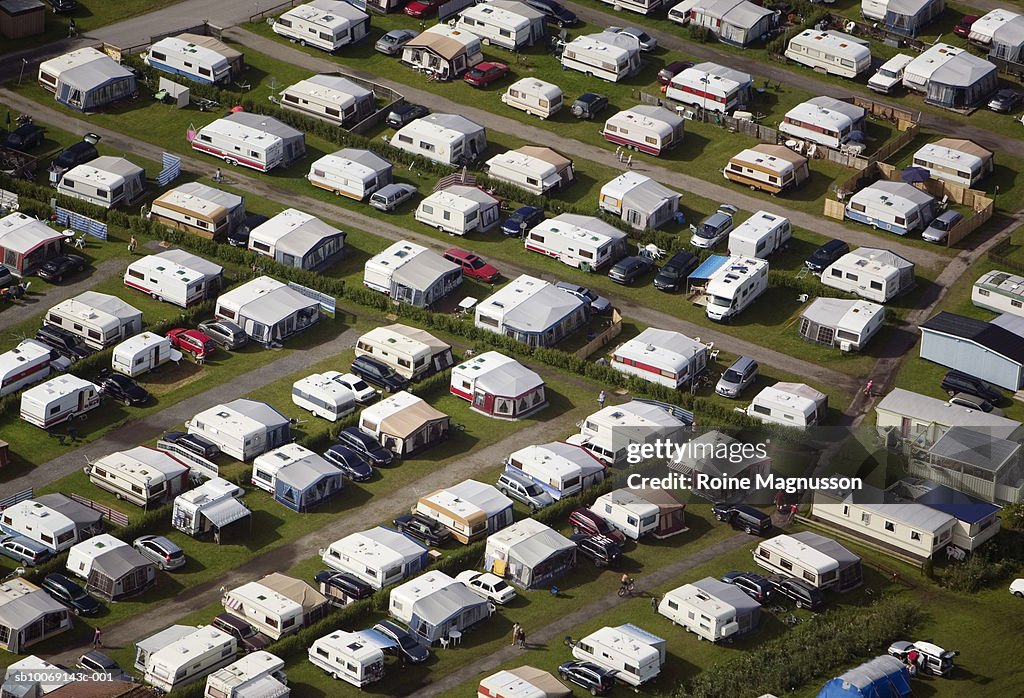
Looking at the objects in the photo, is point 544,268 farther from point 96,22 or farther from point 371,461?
point 96,22

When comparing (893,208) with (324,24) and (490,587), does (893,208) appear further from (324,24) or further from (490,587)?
(324,24)

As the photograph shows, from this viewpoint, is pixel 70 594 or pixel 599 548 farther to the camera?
pixel 599 548

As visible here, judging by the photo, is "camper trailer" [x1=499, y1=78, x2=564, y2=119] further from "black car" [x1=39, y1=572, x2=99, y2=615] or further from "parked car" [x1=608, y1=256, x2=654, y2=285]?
"black car" [x1=39, y1=572, x2=99, y2=615]

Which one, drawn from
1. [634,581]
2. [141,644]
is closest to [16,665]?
[141,644]

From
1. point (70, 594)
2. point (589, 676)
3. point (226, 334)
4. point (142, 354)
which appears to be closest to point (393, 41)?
point (226, 334)

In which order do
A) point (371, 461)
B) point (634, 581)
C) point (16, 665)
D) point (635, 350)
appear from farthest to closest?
point (635, 350) → point (371, 461) → point (634, 581) → point (16, 665)

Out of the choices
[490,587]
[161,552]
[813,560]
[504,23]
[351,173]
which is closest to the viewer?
[490,587]
